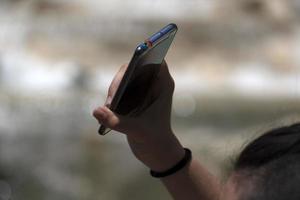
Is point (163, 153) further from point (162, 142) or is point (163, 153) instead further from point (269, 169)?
point (269, 169)

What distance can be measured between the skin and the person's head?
7.2 inches

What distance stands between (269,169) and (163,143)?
1.23ft

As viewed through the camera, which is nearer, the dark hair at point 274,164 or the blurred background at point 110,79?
the dark hair at point 274,164

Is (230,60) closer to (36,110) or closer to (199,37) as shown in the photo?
(199,37)

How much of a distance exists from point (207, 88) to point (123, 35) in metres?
0.59

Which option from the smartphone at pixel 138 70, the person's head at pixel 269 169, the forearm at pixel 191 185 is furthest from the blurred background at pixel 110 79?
the person's head at pixel 269 169

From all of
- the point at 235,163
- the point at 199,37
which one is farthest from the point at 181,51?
the point at 235,163

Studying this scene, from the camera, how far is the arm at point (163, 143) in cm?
105

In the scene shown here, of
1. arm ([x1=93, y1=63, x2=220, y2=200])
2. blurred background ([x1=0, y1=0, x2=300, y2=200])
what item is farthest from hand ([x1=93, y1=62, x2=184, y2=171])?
blurred background ([x1=0, y1=0, x2=300, y2=200])

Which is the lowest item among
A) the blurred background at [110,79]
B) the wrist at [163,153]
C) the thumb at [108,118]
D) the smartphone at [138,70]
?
the blurred background at [110,79]

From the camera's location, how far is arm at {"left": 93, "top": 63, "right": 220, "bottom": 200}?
105 cm

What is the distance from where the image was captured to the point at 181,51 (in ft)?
12.7

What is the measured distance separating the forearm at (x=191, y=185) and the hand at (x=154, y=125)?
0.08 ft

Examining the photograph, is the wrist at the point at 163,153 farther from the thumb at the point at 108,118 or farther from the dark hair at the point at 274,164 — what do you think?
the dark hair at the point at 274,164
